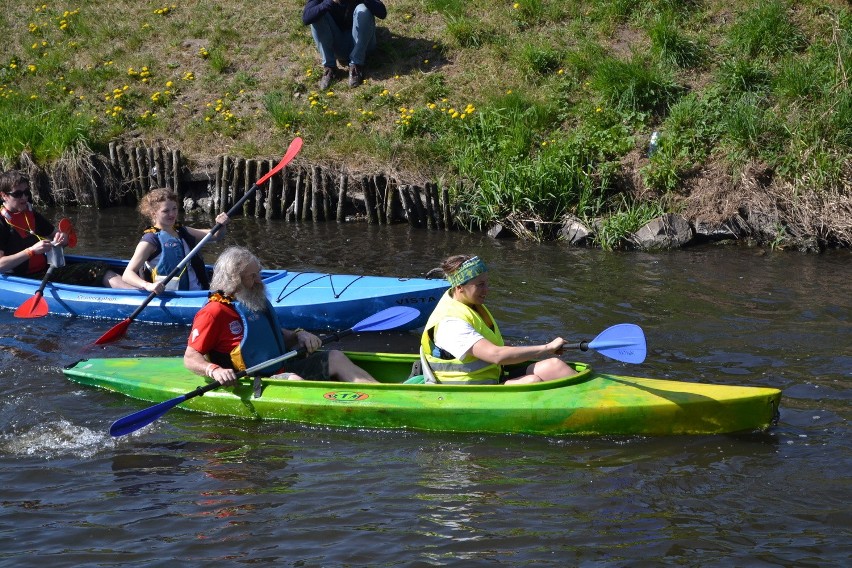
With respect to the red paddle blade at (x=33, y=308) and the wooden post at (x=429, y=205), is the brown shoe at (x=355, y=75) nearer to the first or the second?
the wooden post at (x=429, y=205)

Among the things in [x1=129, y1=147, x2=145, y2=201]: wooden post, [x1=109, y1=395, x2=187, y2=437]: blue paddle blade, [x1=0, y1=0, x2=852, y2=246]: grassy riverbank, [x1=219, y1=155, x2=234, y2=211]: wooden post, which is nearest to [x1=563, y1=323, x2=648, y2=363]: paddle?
[x1=109, y1=395, x2=187, y2=437]: blue paddle blade

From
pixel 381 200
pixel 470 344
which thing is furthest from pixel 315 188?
pixel 470 344

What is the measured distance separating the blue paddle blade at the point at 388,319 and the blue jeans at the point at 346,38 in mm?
6694

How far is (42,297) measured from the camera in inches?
335

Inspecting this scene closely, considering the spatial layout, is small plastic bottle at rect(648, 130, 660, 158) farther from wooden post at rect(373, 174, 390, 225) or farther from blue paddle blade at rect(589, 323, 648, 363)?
blue paddle blade at rect(589, 323, 648, 363)

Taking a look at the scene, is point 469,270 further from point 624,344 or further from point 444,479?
point 444,479

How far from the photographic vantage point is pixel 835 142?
35.1ft

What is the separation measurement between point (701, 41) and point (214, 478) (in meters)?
9.42

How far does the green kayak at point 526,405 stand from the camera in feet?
19.1

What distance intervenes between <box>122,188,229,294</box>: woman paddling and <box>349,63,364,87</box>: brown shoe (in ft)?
18.0

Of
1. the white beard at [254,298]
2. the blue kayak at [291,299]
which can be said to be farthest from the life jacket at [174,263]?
A: the white beard at [254,298]

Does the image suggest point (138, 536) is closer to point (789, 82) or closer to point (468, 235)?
point (468, 235)

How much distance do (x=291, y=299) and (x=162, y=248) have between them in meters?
1.12

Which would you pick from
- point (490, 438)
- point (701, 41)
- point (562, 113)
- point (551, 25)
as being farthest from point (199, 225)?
point (490, 438)
